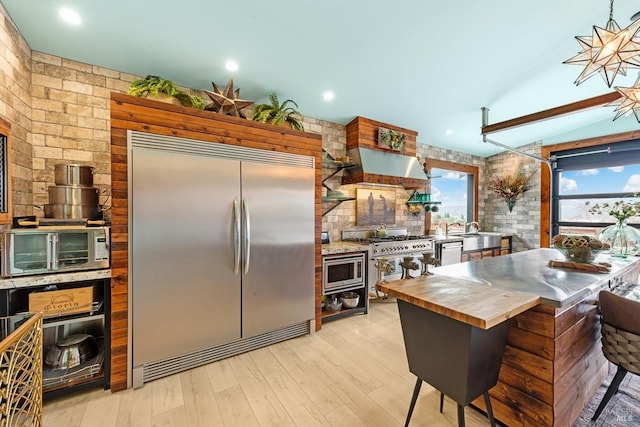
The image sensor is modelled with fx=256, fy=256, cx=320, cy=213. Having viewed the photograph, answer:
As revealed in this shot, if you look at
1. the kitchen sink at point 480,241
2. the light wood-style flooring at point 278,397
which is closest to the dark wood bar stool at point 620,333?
the light wood-style flooring at point 278,397

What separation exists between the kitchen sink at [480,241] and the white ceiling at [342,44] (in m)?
2.43

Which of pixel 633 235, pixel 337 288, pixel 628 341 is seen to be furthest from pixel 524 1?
pixel 337 288

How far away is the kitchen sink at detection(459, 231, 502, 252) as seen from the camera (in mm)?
4711

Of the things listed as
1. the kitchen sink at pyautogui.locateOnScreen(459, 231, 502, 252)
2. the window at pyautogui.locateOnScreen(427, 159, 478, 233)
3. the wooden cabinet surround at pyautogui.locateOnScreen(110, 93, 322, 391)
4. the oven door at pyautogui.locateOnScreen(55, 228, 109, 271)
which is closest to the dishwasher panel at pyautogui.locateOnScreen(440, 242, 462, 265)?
the kitchen sink at pyautogui.locateOnScreen(459, 231, 502, 252)

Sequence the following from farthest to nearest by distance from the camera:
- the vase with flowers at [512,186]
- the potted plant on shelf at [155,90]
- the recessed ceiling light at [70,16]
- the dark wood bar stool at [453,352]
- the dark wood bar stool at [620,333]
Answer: the vase with flowers at [512,186] → the potted plant on shelf at [155,90] → the recessed ceiling light at [70,16] → the dark wood bar stool at [620,333] → the dark wood bar stool at [453,352]

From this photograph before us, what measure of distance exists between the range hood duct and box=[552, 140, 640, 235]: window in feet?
10.4

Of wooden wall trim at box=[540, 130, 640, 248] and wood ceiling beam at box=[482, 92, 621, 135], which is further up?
wood ceiling beam at box=[482, 92, 621, 135]

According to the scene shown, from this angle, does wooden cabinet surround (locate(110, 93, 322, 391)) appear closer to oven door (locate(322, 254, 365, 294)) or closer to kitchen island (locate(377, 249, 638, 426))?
oven door (locate(322, 254, 365, 294))

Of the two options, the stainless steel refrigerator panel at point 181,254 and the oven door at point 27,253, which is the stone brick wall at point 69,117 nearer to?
the oven door at point 27,253

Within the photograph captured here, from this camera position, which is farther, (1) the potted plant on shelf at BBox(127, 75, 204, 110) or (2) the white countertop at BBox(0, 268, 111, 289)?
(1) the potted plant on shelf at BBox(127, 75, 204, 110)

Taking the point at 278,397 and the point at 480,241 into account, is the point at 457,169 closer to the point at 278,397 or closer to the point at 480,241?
the point at 480,241

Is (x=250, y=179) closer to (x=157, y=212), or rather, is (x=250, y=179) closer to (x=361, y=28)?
(x=157, y=212)

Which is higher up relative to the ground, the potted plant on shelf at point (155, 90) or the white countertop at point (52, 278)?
the potted plant on shelf at point (155, 90)

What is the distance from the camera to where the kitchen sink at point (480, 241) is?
15.5 ft
